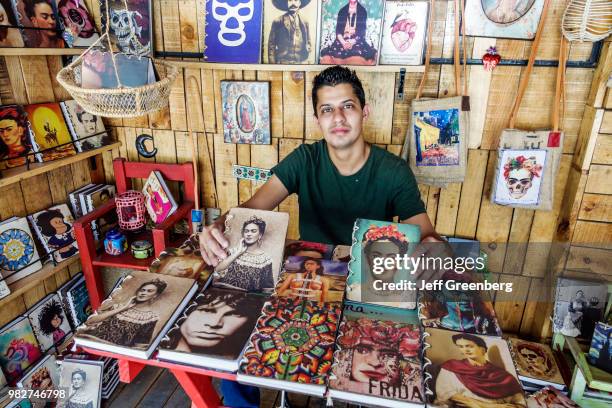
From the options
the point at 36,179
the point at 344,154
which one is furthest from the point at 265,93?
the point at 36,179

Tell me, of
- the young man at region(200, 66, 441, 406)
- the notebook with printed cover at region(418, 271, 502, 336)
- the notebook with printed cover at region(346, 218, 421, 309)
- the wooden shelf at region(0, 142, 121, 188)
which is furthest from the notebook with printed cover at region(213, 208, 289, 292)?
the wooden shelf at region(0, 142, 121, 188)

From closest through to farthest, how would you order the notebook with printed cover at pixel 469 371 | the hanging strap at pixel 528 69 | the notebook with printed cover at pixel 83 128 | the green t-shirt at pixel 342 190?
1. the notebook with printed cover at pixel 469 371
2. the hanging strap at pixel 528 69
3. the green t-shirt at pixel 342 190
4. the notebook with printed cover at pixel 83 128

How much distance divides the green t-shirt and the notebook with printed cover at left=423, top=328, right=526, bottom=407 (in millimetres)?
956

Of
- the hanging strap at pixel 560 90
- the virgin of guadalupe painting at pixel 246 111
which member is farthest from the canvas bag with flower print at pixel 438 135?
the virgin of guadalupe painting at pixel 246 111

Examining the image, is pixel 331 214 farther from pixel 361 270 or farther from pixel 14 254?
pixel 14 254

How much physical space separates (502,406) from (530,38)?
70.7 inches

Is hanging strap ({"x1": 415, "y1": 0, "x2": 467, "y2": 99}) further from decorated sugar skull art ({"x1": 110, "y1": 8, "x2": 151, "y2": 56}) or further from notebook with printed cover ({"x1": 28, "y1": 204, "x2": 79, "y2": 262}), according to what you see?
notebook with printed cover ({"x1": 28, "y1": 204, "x2": 79, "y2": 262})

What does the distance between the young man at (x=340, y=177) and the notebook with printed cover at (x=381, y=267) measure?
1.76 feet

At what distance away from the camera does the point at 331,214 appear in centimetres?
218

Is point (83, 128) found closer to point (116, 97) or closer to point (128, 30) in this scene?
point (128, 30)

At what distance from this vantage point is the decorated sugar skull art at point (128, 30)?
7.63ft

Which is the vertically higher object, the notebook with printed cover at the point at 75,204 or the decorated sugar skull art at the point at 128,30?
the decorated sugar skull art at the point at 128,30

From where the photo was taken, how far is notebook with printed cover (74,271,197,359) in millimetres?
1100

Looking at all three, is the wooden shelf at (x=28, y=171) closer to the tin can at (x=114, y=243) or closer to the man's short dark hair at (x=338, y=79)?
the tin can at (x=114, y=243)
